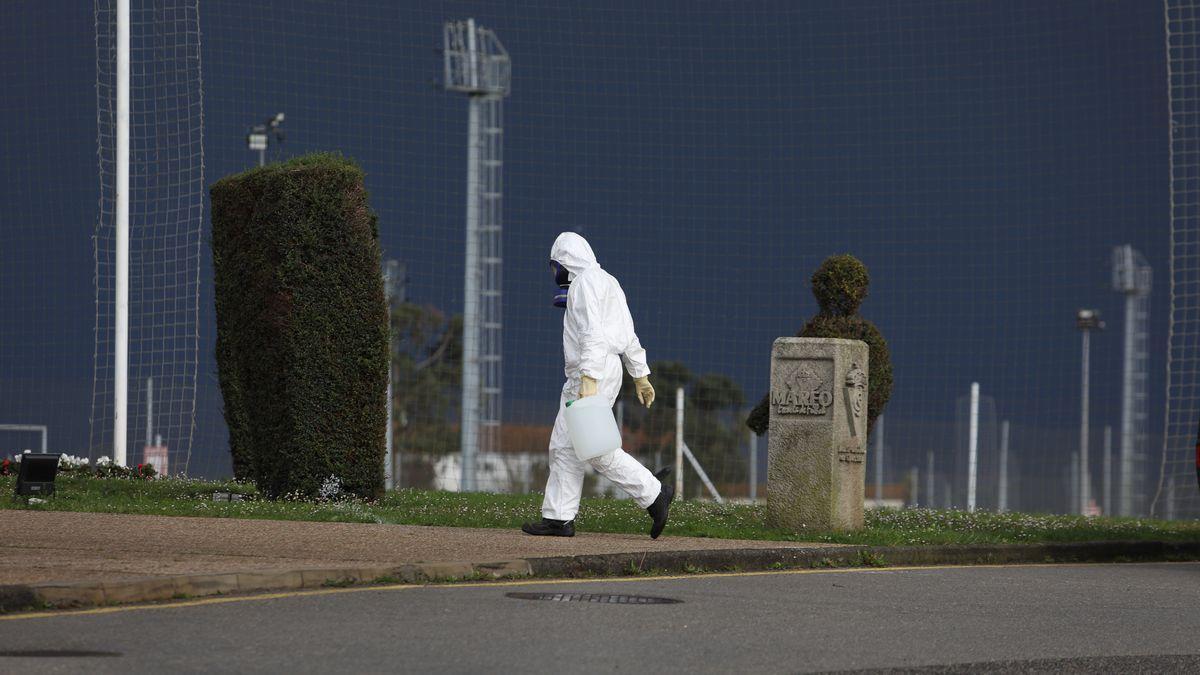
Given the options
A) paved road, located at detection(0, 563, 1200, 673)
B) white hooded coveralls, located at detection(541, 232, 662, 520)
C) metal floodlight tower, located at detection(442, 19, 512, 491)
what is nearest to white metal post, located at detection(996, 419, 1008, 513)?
metal floodlight tower, located at detection(442, 19, 512, 491)

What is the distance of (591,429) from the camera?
10656 millimetres

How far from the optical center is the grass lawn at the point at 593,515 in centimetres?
1194

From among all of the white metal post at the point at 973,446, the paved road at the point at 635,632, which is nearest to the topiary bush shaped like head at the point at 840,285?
the white metal post at the point at 973,446

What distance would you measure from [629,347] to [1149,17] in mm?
16836

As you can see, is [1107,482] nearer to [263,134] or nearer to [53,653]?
[263,134]

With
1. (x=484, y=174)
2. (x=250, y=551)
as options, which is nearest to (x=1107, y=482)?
(x=484, y=174)

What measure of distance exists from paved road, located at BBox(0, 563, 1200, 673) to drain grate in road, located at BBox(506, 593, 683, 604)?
113 mm

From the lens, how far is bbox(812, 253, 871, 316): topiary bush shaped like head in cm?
1461

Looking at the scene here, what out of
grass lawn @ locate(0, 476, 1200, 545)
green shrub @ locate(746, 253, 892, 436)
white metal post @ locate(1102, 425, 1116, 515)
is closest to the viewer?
grass lawn @ locate(0, 476, 1200, 545)

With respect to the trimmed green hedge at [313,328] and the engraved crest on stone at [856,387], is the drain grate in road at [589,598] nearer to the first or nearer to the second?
the engraved crest on stone at [856,387]

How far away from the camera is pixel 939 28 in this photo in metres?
27.7

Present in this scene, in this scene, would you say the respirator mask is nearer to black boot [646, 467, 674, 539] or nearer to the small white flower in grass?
black boot [646, 467, 674, 539]

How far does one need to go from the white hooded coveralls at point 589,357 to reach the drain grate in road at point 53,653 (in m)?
5.10

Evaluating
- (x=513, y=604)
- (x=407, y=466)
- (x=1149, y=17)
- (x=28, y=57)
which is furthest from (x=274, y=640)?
(x=407, y=466)
